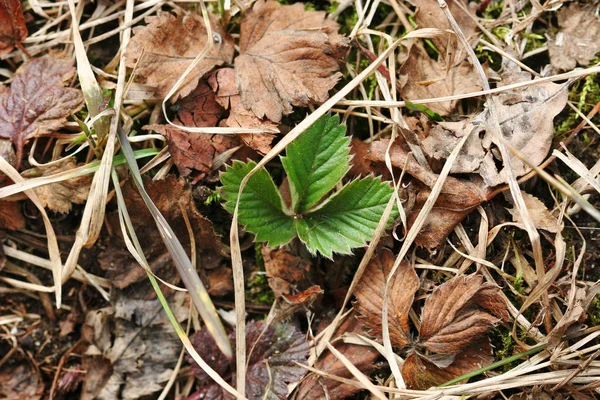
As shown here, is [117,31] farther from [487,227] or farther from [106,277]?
[487,227]

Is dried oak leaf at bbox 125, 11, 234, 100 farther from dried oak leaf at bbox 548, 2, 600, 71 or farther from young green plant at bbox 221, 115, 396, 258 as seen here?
dried oak leaf at bbox 548, 2, 600, 71

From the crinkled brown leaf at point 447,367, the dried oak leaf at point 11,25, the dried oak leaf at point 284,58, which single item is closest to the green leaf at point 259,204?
the dried oak leaf at point 284,58

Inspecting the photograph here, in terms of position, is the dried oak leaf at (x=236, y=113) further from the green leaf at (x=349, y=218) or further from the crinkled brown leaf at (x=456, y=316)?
the crinkled brown leaf at (x=456, y=316)

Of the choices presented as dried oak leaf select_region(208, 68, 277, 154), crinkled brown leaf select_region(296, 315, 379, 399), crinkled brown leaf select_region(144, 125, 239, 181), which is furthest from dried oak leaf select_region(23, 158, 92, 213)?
crinkled brown leaf select_region(296, 315, 379, 399)

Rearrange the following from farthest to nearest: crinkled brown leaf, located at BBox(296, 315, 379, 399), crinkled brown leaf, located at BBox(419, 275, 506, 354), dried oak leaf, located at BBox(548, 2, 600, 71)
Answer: dried oak leaf, located at BBox(548, 2, 600, 71)
crinkled brown leaf, located at BBox(296, 315, 379, 399)
crinkled brown leaf, located at BBox(419, 275, 506, 354)

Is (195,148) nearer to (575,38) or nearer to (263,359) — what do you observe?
(263,359)

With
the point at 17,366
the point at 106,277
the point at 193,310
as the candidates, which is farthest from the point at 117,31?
the point at 17,366
